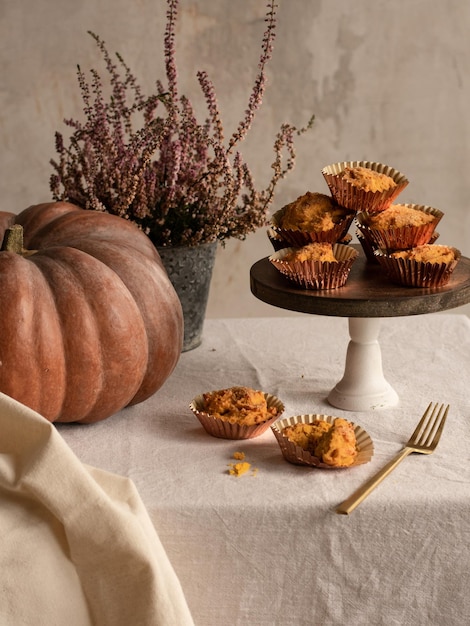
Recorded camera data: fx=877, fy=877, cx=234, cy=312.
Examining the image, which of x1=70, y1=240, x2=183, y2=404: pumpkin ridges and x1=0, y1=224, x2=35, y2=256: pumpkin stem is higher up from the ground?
x1=0, y1=224, x2=35, y2=256: pumpkin stem

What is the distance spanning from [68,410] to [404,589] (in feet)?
1.66

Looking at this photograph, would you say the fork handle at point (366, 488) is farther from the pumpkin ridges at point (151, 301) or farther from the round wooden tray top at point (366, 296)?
the pumpkin ridges at point (151, 301)

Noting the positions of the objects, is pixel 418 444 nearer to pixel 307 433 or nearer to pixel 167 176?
pixel 307 433

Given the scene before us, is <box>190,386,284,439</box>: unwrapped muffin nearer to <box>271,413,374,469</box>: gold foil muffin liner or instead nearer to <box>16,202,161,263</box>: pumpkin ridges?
<box>271,413,374,469</box>: gold foil muffin liner

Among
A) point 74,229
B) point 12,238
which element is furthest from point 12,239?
point 74,229

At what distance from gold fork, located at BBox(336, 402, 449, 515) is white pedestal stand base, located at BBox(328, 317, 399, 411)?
3.1 inches

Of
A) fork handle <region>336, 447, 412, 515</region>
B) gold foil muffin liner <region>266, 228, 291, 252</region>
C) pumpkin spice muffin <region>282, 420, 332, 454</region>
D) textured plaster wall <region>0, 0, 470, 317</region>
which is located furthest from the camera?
textured plaster wall <region>0, 0, 470, 317</region>

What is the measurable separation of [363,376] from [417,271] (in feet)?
0.65

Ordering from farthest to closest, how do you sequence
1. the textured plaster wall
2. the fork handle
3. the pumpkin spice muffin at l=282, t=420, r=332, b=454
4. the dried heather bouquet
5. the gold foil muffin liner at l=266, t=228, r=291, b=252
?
the textured plaster wall, the dried heather bouquet, the gold foil muffin liner at l=266, t=228, r=291, b=252, the pumpkin spice muffin at l=282, t=420, r=332, b=454, the fork handle

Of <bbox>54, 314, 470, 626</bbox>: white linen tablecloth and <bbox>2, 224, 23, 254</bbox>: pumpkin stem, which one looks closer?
<bbox>54, 314, 470, 626</bbox>: white linen tablecloth

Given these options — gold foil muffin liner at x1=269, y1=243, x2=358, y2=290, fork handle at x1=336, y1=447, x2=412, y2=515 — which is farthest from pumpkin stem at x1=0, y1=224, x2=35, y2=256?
fork handle at x1=336, y1=447, x2=412, y2=515

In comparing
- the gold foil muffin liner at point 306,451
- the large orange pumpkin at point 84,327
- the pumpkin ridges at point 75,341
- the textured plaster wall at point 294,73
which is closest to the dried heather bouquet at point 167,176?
the large orange pumpkin at point 84,327

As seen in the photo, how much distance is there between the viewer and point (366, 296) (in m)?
1.19

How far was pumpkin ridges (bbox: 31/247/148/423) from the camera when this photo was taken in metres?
1.19
